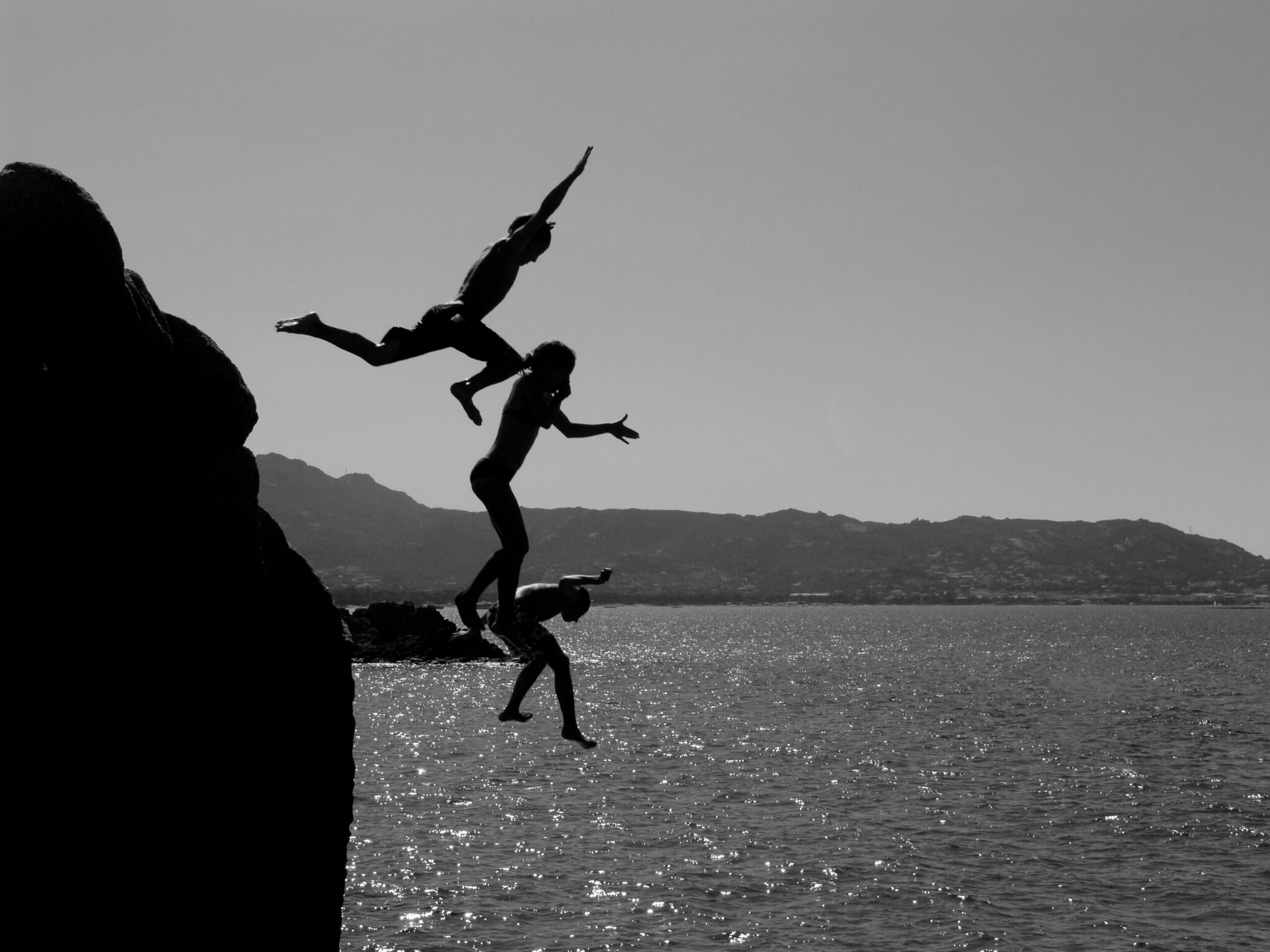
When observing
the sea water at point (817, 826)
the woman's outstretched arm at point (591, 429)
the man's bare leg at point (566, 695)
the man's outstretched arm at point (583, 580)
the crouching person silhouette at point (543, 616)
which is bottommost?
the sea water at point (817, 826)

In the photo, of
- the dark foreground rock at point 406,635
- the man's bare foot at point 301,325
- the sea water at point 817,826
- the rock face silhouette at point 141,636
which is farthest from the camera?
the dark foreground rock at point 406,635

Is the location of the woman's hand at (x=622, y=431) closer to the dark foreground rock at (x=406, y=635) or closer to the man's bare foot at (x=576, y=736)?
the man's bare foot at (x=576, y=736)

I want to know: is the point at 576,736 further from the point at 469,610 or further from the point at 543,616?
Result: the point at 469,610

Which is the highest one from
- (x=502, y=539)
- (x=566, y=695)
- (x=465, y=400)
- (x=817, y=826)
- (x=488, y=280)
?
(x=488, y=280)

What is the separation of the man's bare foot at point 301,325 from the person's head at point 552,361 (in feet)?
5.73

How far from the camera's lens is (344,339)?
361 inches

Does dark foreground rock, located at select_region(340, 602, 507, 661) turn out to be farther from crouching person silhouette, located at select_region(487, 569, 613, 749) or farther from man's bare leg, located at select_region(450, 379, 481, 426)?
man's bare leg, located at select_region(450, 379, 481, 426)

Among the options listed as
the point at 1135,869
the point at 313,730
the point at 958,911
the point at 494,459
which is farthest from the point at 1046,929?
the point at 494,459

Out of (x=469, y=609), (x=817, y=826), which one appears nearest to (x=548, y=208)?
(x=469, y=609)

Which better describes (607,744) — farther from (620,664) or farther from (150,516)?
(620,664)

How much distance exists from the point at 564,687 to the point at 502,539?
264cm

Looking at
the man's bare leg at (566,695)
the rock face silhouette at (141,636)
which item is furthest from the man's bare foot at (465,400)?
the rock face silhouette at (141,636)

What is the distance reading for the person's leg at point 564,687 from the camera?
11133mm

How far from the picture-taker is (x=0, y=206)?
12508 millimetres
